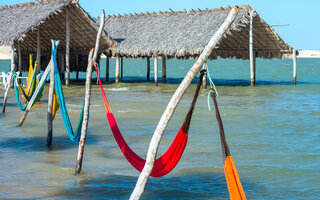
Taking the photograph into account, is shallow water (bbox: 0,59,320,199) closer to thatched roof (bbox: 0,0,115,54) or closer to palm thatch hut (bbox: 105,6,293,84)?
thatched roof (bbox: 0,0,115,54)

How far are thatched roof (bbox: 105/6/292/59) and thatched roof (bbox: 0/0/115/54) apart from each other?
1.15m

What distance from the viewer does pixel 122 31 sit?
19469 mm

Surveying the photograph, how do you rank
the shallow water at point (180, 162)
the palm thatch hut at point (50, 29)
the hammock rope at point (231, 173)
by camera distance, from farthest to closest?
the palm thatch hut at point (50, 29), the shallow water at point (180, 162), the hammock rope at point (231, 173)

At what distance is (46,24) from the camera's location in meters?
17.4

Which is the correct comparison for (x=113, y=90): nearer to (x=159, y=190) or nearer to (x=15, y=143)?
(x=15, y=143)

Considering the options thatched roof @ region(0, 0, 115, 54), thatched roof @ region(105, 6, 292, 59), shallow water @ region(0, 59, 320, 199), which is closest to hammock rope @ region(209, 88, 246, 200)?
shallow water @ region(0, 59, 320, 199)

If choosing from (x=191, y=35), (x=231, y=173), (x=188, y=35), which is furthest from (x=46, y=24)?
(x=231, y=173)

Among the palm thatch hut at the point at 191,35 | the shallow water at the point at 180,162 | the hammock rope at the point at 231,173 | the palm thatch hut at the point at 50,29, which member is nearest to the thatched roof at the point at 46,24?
the palm thatch hut at the point at 50,29

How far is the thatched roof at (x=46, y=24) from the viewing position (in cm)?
1552

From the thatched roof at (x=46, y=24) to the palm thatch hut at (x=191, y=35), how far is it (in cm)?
114

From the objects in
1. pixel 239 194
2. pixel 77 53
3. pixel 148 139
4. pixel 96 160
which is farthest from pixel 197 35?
pixel 239 194

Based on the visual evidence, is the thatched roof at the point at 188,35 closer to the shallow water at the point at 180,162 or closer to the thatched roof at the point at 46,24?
the thatched roof at the point at 46,24

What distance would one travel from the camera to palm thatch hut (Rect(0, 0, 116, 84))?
15.6 metres

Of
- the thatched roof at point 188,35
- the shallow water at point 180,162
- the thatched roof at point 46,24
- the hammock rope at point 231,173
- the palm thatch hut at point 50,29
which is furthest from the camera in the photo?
the thatched roof at point 188,35
